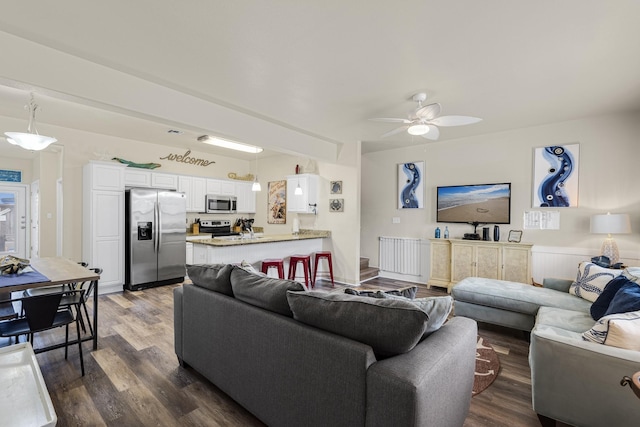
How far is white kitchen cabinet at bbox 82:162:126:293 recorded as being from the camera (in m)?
4.45

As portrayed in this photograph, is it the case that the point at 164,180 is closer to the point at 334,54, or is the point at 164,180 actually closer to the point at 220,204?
the point at 220,204

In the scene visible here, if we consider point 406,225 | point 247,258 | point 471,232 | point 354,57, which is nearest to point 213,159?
point 247,258

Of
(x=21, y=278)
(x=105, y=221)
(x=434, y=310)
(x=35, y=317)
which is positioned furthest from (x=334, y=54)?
(x=105, y=221)

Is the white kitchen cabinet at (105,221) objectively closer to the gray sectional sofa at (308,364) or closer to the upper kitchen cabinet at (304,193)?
the upper kitchen cabinet at (304,193)

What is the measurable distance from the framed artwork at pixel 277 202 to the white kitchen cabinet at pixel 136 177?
8.16 feet

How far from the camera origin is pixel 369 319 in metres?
1.34

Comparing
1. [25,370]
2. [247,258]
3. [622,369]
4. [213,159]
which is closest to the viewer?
[25,370]

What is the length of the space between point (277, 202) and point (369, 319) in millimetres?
5474

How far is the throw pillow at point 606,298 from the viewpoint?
7.43 feet

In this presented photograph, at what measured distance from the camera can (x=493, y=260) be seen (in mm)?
4426

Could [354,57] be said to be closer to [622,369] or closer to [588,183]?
[622,369]

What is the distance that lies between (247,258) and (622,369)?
392cm

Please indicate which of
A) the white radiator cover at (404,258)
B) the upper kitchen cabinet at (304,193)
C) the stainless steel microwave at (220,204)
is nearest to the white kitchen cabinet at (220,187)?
the stainless steel microwave at (220,204)

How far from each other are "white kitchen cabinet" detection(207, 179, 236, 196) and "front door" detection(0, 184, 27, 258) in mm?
4327
